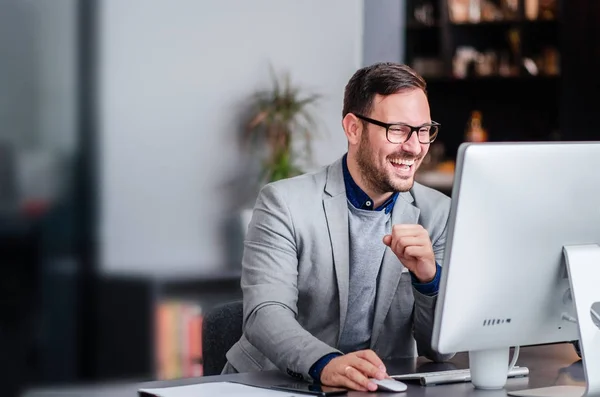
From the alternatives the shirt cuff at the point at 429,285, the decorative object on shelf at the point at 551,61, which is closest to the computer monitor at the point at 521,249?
the shirt cuff at the point at 429,285

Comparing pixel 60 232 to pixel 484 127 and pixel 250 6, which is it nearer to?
pixel 250 6

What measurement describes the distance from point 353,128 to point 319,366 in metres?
0.75

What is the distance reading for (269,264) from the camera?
238 cm

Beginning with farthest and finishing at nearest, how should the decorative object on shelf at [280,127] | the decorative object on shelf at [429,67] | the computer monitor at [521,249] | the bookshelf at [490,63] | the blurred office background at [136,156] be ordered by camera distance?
the decorative object on shelf at [429,67]
the bookshelf at [490,63]
the decorative object on shelf at [280,127]
the blurred office background at [136,156]
the computer monitor at [521,249]

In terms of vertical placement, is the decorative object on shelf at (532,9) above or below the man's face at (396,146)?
above

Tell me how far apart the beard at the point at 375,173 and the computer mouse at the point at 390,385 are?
667 mm

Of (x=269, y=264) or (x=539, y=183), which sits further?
(x=269, y=264)

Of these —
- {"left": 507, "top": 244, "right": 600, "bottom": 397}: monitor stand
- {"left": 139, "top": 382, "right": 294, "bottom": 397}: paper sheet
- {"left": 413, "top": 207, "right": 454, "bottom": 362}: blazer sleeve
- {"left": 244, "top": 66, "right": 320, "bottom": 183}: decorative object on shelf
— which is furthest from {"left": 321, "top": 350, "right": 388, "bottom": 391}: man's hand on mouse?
{"left": 244, "top": 66, "right": 320, "bottom": 183}: decorative object on shelf

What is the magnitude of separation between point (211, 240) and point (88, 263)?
0.69 m

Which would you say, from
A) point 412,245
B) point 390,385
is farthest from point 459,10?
point 390,385

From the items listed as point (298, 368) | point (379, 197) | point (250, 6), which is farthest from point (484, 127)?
point (298, 368)

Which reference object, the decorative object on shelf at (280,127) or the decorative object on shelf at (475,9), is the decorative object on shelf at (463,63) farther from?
the decorative object on shelf at (280,127)

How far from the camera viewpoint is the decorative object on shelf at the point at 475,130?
7562mm

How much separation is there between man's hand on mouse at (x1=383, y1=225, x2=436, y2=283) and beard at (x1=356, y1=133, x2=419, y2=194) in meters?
0.35
